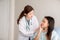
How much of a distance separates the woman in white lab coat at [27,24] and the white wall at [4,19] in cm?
51

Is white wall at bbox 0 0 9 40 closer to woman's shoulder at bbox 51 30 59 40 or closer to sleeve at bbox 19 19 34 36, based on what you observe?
sleeve at bbox 19 19 34 36

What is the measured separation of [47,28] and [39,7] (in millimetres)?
340

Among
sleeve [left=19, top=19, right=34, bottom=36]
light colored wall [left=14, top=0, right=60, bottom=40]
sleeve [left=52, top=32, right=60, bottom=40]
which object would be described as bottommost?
sleeve [left=52, top=32, right=60, bottom=40]

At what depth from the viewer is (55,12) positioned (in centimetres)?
146

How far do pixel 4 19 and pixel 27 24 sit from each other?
60 centimetres

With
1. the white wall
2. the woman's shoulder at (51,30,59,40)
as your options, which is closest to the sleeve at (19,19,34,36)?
the woman's shoulder at (51,30,59,40)

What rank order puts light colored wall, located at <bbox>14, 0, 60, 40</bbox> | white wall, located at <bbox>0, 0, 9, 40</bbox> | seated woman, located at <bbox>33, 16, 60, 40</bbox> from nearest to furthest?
seated woman, located at <bbox>33, 16, 60, 40</bbox>, light colored wall, located at <bbox>14, 0, 60, 40</bbox>, white wall, located at <bbox>0, 0, 9, 40</bbox>

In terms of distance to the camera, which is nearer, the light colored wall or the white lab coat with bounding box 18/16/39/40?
the white lab coat with bounding box 18/16/39/40

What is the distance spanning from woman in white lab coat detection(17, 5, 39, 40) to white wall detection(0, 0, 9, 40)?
51 centimetres

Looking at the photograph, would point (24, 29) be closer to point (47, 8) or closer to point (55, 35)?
point (55, 35)

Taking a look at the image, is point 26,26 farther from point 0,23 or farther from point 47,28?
point 0,23

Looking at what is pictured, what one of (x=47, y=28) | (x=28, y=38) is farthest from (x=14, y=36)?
(x=47, y=28)

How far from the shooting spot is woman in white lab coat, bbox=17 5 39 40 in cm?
121

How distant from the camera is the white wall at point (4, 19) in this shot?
1717 millimetres
